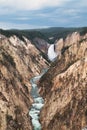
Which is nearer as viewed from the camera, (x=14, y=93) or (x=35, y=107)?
(x=14, y=93)

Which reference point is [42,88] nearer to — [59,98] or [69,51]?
[69,51]

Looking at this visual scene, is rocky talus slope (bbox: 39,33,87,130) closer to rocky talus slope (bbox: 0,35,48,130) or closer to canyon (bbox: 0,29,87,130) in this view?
canyon (bbox: 0,29,87,130)

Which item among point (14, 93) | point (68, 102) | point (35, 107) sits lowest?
point (35, 107)

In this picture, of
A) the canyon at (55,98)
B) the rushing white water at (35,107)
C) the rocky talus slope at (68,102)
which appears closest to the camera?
the canyon at (55,98)

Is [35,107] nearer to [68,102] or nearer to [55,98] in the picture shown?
[55,98]

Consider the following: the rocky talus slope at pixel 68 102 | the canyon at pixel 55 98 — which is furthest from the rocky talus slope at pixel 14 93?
the rocky talus slope at pixel 68 102

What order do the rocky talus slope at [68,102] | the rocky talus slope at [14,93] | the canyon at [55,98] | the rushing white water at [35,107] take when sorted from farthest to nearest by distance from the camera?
the rushing white water at [35,107], the rocky talus slope at [68,102], the canyon at [55,98], the rocky talus slope at [14,93]

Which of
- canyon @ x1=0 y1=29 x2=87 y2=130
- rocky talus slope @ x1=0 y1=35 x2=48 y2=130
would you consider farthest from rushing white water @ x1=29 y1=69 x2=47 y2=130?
rocky talus slope @ x1=0 y1=35 x2=48 y2=130

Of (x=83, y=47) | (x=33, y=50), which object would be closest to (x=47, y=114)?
(x=83, y=47)

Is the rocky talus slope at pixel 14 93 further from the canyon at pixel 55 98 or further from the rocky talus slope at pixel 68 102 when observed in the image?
the rocky talus slope at pixel 68 102

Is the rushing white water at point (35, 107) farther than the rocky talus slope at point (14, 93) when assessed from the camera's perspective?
Yes

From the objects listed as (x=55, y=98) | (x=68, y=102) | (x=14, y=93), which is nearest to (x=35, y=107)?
(x=14, y=93)
